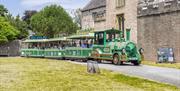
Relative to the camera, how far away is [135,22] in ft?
148

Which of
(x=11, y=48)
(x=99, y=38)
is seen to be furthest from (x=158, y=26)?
(x=11, y=48)

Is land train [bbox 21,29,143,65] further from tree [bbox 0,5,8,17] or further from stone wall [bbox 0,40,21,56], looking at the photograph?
tree [bbox 0,5,8,17]

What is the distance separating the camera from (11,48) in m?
74.9

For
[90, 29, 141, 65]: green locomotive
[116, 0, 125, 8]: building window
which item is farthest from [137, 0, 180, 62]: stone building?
[116, 0, 125, 8]: building window

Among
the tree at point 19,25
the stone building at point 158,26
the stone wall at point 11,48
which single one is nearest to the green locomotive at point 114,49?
the stone building at point 158,26

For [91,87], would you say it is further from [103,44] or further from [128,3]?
[128,3]

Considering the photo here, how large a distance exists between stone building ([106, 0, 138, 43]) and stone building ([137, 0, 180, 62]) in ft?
5.07

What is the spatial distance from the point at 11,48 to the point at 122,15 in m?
31.0

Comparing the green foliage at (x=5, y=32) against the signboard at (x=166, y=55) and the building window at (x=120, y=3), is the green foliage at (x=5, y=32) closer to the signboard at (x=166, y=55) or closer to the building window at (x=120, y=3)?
the building window at (x=120, y=3)

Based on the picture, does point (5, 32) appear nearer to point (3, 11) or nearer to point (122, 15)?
point (3, 11)

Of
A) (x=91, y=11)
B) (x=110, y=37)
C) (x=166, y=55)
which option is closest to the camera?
(x=166, y=55)

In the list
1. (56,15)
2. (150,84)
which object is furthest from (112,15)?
(56,15)

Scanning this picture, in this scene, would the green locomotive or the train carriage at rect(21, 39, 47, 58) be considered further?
the train carriage at rect(21, 39, 47, 58)

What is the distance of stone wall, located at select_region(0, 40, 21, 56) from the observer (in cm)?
7341
